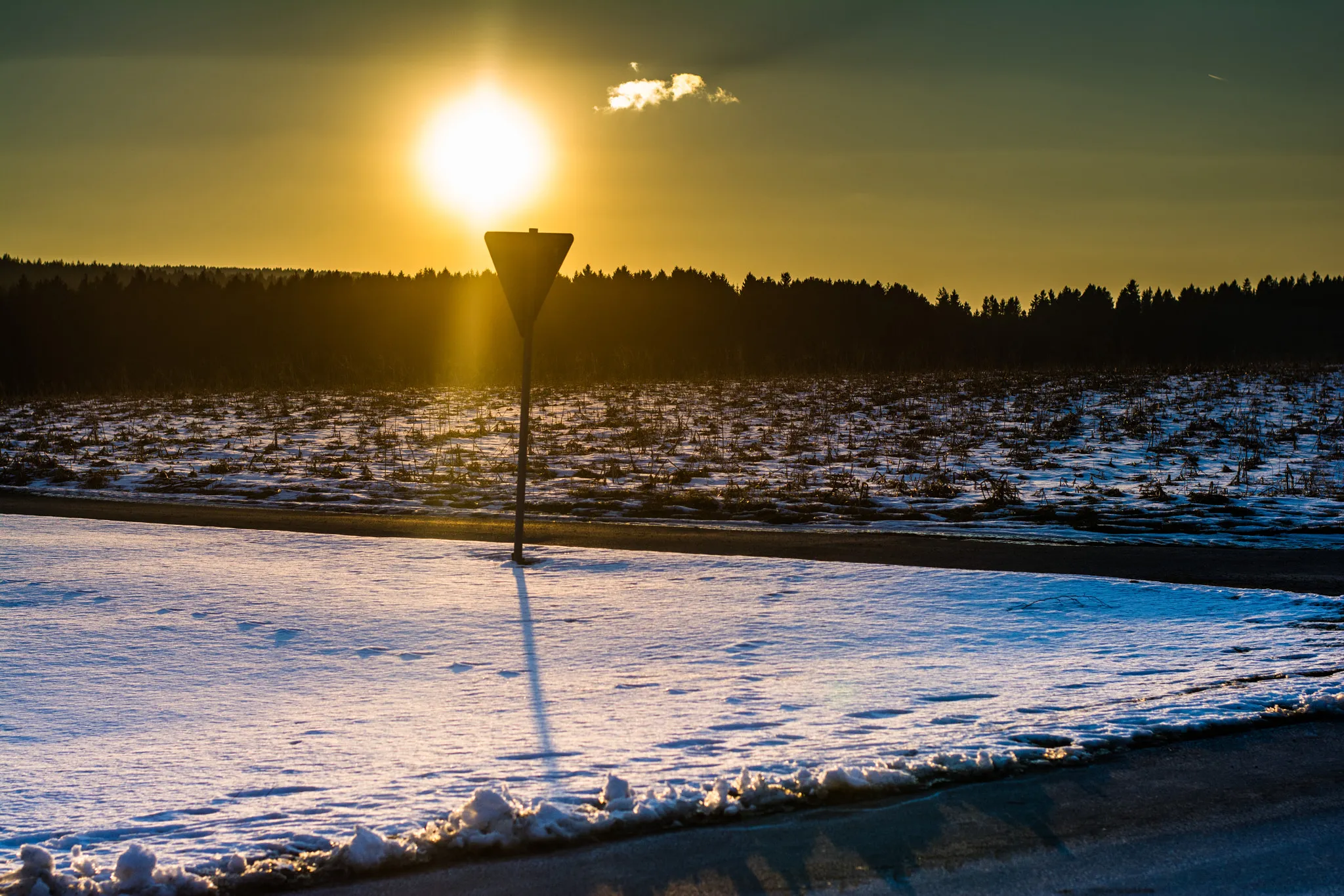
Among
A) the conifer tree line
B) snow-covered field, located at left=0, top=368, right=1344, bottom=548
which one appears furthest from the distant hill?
snow-covered field, located at left=0, top=368, right=1344, bottom=548

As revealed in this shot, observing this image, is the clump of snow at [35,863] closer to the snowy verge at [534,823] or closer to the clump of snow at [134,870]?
the snowy verge at [534,823]

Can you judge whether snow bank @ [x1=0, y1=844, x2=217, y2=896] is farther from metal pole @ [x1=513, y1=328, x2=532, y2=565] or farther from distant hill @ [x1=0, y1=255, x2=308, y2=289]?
distant hill @ [x1=0, y1=255, x2=308, y2=289]

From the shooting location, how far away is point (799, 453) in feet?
60.0

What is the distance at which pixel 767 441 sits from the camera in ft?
64.2

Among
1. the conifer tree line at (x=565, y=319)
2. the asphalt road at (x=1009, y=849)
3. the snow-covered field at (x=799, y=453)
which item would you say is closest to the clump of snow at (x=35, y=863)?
the asphalt road at (x=1009, y=849)

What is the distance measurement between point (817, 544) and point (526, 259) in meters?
4.17

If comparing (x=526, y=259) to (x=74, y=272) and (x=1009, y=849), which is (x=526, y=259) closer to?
(x=1009, y=849)

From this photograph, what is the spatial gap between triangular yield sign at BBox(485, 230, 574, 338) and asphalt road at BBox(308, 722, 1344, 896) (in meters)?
6.58

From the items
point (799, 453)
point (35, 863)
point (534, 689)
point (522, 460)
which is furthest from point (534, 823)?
point (799, 453)

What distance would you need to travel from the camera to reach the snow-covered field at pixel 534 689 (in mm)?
3906

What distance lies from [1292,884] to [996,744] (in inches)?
56.9

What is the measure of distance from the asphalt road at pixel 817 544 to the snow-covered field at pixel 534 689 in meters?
0.78

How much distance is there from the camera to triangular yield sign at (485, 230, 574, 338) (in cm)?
956

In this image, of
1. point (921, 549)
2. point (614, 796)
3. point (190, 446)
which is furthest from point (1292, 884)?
point (190, 446)
